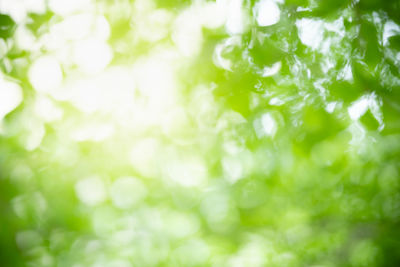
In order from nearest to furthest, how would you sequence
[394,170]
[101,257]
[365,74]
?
[365,74]
[394,170]
[101,257]

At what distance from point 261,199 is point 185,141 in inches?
11.6

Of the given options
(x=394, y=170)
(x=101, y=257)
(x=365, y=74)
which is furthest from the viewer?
(x=101, y=257)

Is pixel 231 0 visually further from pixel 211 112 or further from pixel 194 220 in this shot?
pixel 194 220

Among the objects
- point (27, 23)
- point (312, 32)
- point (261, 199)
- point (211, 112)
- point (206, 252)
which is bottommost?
point (206, 252)

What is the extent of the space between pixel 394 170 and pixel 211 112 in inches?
21.3

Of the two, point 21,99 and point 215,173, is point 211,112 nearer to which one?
point 215,173

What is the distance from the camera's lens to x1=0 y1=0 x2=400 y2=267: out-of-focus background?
2.05 feet

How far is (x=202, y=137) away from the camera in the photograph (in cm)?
85

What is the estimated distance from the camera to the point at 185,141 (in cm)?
87

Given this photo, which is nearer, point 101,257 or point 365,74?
point 365,74

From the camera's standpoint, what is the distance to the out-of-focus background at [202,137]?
626mm

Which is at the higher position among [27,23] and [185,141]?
[27,23]

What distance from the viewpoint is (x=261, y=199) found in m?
0.88

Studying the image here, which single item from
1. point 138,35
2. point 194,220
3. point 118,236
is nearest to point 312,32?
point 138,35
